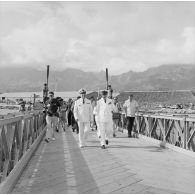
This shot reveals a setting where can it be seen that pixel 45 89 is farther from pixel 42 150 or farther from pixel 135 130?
pixel 42 150

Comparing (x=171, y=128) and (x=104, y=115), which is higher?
Result: (x=104, y=115)

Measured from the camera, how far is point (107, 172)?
627 centimetres

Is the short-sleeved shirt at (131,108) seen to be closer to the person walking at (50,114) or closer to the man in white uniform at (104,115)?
the person walking at (50,114)

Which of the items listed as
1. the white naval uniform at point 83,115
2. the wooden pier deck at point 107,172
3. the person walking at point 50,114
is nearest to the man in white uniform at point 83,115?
the white naval uniform at point 83,115

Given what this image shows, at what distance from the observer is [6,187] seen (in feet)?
15.9

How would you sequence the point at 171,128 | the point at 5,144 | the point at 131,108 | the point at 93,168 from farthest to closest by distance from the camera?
the point at 131,108
the point at 171,128
the point at 93,168
the point at 5,144

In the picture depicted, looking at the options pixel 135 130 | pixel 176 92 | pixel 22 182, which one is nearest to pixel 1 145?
pixel 22 182

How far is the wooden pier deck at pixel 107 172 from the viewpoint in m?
5.16

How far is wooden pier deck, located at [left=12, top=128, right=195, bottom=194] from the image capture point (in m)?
5.16

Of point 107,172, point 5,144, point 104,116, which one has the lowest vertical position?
point 107,172

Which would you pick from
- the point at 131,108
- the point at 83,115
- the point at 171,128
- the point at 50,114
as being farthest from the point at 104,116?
the point at 131,108

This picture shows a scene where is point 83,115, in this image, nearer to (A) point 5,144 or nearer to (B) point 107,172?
(B) point 107,172

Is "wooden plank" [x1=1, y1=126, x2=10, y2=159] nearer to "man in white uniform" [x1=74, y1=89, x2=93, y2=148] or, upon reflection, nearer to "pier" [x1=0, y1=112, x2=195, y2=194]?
"pier" [x1=0, y1=112, x2=195, y2=194]

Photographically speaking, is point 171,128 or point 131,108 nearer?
point 171,128
